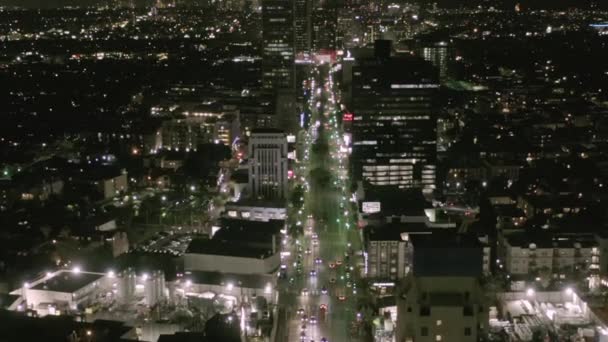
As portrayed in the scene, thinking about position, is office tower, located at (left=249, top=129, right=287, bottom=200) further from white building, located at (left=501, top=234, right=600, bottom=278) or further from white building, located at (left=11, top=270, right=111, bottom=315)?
white building, located at (left=11, top=270, right=111, bottom=315)

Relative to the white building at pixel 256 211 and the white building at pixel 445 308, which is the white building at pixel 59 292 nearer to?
the white building at pixel 256 211

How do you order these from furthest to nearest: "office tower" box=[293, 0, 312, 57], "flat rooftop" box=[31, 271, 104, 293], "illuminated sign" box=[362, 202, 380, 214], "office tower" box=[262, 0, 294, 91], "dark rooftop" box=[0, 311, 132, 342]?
"office tower" box=[293, 0, 312, 57], "office tower" box=[262, 0, 294, 91], "illuminated sign" box=[362, 202, 380, 214], "flat rooftop" box=[31, 271, 104, 293], "dark rooftop" box=[0, 311, 132, 342]

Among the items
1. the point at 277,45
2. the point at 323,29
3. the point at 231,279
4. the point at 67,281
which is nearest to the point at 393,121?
the point at 231,279

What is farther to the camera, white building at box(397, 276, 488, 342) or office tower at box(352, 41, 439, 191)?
office tower at box(352, 41, 439, 191)

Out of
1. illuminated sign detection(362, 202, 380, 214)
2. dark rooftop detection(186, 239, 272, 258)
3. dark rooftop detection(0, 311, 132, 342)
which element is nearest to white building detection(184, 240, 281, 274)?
dark rooftop detection(186, 239, 272, 258)

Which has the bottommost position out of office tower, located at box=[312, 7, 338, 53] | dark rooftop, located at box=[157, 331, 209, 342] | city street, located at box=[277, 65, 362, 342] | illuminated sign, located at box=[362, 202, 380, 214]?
city street, located at box=[277, 65, 362, 342]

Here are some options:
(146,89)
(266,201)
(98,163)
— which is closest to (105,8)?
(146,89)
